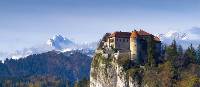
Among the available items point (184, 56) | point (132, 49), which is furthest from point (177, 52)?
point (132, 49)

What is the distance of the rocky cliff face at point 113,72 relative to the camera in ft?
472

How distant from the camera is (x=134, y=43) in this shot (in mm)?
146625

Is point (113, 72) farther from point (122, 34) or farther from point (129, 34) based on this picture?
→ point (129, 34)

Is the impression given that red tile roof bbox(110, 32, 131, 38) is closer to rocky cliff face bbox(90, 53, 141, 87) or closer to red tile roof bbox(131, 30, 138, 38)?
red tile roof bbox(131, 30, 138, 38)

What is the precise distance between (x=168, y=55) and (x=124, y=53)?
10992 millimetres

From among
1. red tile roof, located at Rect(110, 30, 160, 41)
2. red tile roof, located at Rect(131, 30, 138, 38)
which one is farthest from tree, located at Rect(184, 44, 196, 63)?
red tile roof, located at Rect(131, 30, 138, 38)

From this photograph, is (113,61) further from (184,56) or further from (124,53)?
(184,56)

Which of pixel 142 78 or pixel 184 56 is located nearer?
pixel 142 78

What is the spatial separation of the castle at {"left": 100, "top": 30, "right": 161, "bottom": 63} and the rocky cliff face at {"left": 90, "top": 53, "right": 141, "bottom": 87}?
2.30 m

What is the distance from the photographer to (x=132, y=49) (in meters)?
146

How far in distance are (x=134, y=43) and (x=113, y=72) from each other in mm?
9535

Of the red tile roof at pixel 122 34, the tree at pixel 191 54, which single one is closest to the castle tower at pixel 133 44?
the red tile roof at pixel 122 34

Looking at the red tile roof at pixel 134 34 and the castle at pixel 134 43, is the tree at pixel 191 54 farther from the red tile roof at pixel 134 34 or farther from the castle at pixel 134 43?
the red tile roof at pixel 134 34

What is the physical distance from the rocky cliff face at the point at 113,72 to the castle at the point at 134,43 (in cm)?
230
